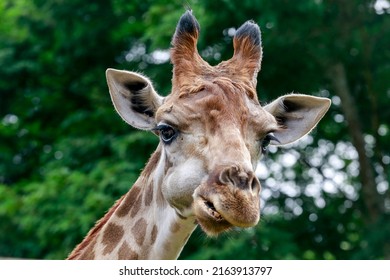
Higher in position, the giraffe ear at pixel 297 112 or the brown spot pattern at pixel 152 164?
the giraffe ear at pixel 297 112

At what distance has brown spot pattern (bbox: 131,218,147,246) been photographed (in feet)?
16.4

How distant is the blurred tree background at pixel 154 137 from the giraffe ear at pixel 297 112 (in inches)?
259

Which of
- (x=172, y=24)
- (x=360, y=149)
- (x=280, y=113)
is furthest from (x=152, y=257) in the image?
(x=360, y=149)

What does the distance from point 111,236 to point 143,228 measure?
9.6 inches

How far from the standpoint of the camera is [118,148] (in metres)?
12.5

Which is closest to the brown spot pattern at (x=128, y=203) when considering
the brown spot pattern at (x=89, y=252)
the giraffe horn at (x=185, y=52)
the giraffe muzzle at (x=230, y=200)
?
the brown spot pattern at (x=89, y=252)

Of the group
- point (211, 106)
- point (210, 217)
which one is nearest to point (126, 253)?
point (210, 217)

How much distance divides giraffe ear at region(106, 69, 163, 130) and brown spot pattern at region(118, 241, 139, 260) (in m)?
0.67

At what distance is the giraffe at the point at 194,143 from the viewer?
430 cm

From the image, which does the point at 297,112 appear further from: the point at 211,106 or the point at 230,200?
the point at 230,200

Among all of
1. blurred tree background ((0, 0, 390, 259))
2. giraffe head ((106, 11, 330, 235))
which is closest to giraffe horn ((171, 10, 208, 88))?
giraffe head ((106, 11, 330, 235))

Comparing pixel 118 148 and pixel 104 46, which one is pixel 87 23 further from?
pixel 118 148

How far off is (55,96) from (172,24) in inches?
160

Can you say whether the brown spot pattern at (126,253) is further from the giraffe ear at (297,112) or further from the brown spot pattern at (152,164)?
the giraffe ear at (297,112)
